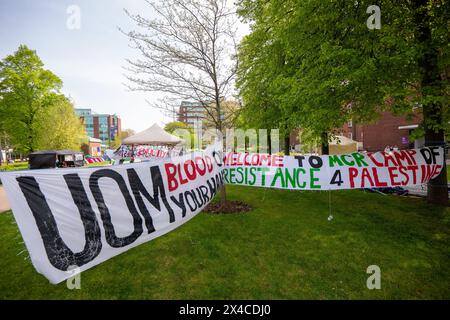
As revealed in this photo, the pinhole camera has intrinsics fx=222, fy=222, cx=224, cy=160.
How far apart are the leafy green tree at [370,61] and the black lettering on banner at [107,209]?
5972 mm

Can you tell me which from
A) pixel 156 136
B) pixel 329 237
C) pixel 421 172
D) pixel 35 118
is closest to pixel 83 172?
pixel 329 237

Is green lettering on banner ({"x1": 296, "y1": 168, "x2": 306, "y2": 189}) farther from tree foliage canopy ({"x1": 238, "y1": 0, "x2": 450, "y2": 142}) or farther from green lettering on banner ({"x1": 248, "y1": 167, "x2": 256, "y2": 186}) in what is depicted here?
green lettering on banner ({"x1": 248, "y1": 167, "x2": 256, "y2": 186})

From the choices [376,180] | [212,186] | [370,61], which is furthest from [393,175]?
[212,186]

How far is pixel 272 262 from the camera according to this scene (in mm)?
→ 4699

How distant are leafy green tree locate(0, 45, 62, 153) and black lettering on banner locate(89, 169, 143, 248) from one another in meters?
28.8

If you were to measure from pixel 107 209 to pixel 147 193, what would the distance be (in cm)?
83

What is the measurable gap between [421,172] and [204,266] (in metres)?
7.79

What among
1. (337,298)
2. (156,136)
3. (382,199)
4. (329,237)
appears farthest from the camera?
(156,136)

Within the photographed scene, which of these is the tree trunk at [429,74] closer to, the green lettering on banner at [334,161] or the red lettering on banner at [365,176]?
the red lettering on banner at [365,176]

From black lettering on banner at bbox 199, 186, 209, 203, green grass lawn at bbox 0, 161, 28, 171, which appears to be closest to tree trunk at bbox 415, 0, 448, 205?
black lettering on banner at bbox 199, 186, 209, 203

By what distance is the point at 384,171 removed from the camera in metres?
7.35

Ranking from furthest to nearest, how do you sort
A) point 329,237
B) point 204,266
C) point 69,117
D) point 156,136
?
point 69,117, point 156,136, point 329,237, point 204,266

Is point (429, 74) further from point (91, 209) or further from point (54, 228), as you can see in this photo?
point (54, 228)

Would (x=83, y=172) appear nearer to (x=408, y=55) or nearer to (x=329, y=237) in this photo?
(x=329, y=237)
